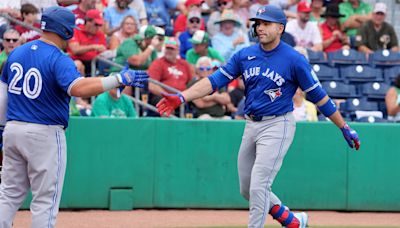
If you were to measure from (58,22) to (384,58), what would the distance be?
367 inches

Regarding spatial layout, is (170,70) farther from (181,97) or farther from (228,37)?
(181,97)

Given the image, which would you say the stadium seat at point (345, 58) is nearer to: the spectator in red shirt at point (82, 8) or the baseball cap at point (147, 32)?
the baseball cap at point (147, 32)

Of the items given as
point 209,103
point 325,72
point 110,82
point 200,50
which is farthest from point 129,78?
point 325,72

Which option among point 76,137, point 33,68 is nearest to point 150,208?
point 76,137

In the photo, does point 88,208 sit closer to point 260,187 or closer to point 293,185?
point 293,185

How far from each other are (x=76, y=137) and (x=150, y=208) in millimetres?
1306

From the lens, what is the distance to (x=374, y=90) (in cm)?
1454

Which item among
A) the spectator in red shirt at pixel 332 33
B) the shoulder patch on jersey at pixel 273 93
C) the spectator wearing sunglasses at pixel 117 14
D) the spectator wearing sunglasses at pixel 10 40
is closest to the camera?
the shoulder patch on jersey at pixel 273 93

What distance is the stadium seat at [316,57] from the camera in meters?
14.6

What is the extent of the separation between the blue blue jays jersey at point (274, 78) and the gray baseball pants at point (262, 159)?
0.12m

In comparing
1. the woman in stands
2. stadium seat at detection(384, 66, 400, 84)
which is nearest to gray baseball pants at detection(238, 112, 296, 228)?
the woman in stands

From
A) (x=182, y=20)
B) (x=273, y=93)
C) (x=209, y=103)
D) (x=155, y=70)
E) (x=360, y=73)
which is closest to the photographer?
(x=273, y=93)

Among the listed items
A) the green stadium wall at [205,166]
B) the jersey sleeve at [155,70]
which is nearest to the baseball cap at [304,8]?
the jersey sleeve at [155,70]

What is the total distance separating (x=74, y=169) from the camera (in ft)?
35.8
